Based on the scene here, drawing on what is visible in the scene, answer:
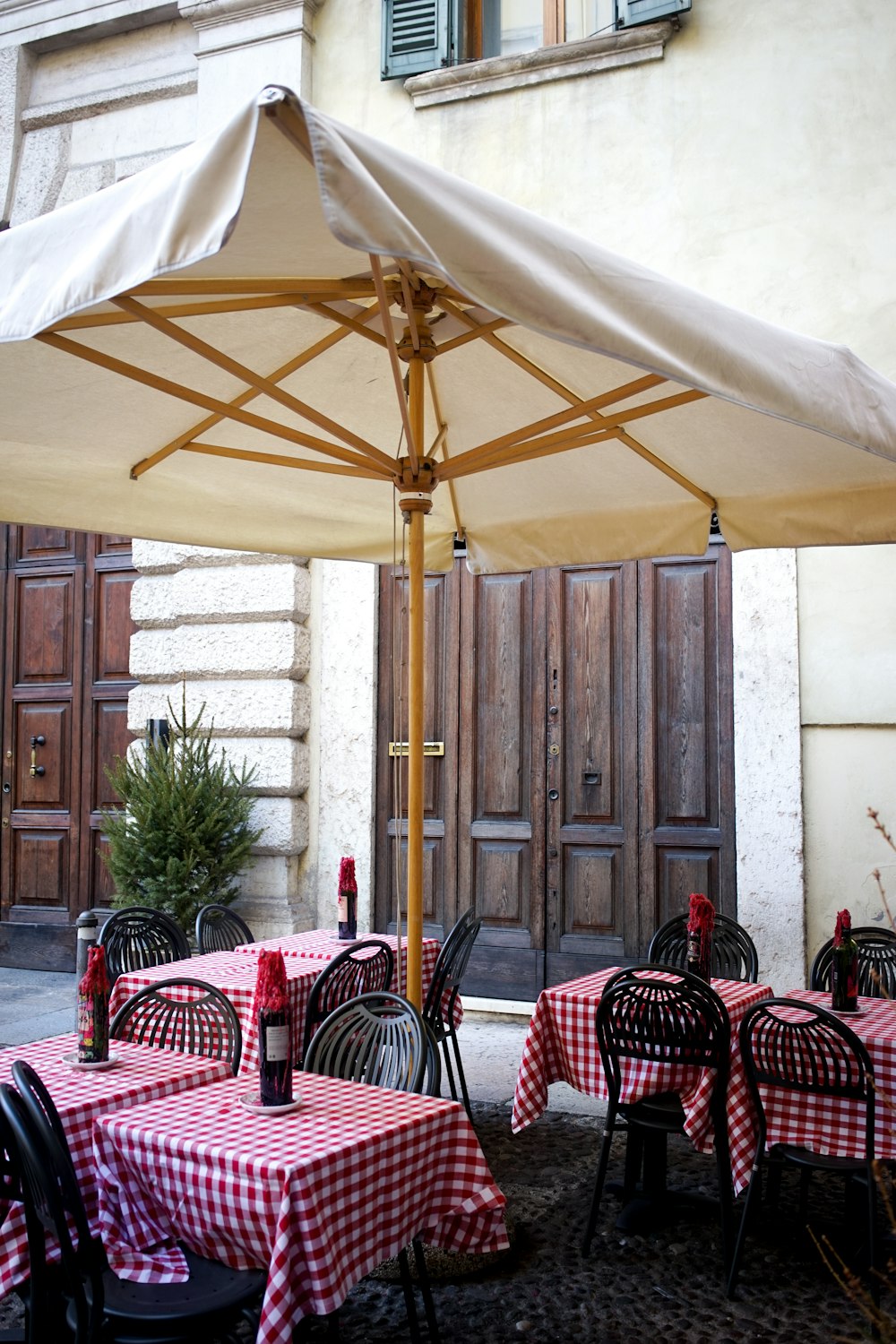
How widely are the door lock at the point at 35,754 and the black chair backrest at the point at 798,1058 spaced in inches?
256

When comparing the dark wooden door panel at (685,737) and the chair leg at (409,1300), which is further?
the dark wooden door panel at (685,737)

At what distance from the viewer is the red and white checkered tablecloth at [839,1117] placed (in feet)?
12.9

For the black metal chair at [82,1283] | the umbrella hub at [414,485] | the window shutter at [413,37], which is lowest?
the black metal chair at [82,1283]

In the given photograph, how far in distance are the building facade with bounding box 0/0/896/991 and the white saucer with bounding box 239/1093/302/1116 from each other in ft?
14.1

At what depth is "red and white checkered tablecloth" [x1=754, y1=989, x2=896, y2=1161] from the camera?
12.9ft

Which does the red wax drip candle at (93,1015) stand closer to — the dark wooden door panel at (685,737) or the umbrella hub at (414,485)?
the umbrella hub at (414,485)

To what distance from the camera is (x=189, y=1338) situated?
2715mm

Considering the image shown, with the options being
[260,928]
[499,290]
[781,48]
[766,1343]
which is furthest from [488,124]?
[766,1343]

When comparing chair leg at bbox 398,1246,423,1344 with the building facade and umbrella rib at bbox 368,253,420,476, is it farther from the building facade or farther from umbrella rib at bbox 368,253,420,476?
the building facade

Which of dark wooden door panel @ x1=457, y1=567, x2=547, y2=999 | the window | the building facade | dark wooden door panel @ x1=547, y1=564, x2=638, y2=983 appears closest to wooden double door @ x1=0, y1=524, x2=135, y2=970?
the building facade

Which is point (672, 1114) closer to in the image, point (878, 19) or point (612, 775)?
point (612, 775)

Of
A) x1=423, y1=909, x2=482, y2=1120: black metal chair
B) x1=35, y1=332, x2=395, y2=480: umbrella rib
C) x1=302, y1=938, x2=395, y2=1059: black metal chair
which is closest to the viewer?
x1=35, y1=332, x2=395, y2=480: umbrella rib

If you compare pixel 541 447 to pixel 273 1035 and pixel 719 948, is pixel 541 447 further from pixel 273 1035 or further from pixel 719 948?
pixel 719 948

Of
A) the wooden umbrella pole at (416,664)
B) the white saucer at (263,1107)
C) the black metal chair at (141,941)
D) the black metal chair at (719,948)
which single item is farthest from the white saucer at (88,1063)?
the black metal chair at (719,948)
